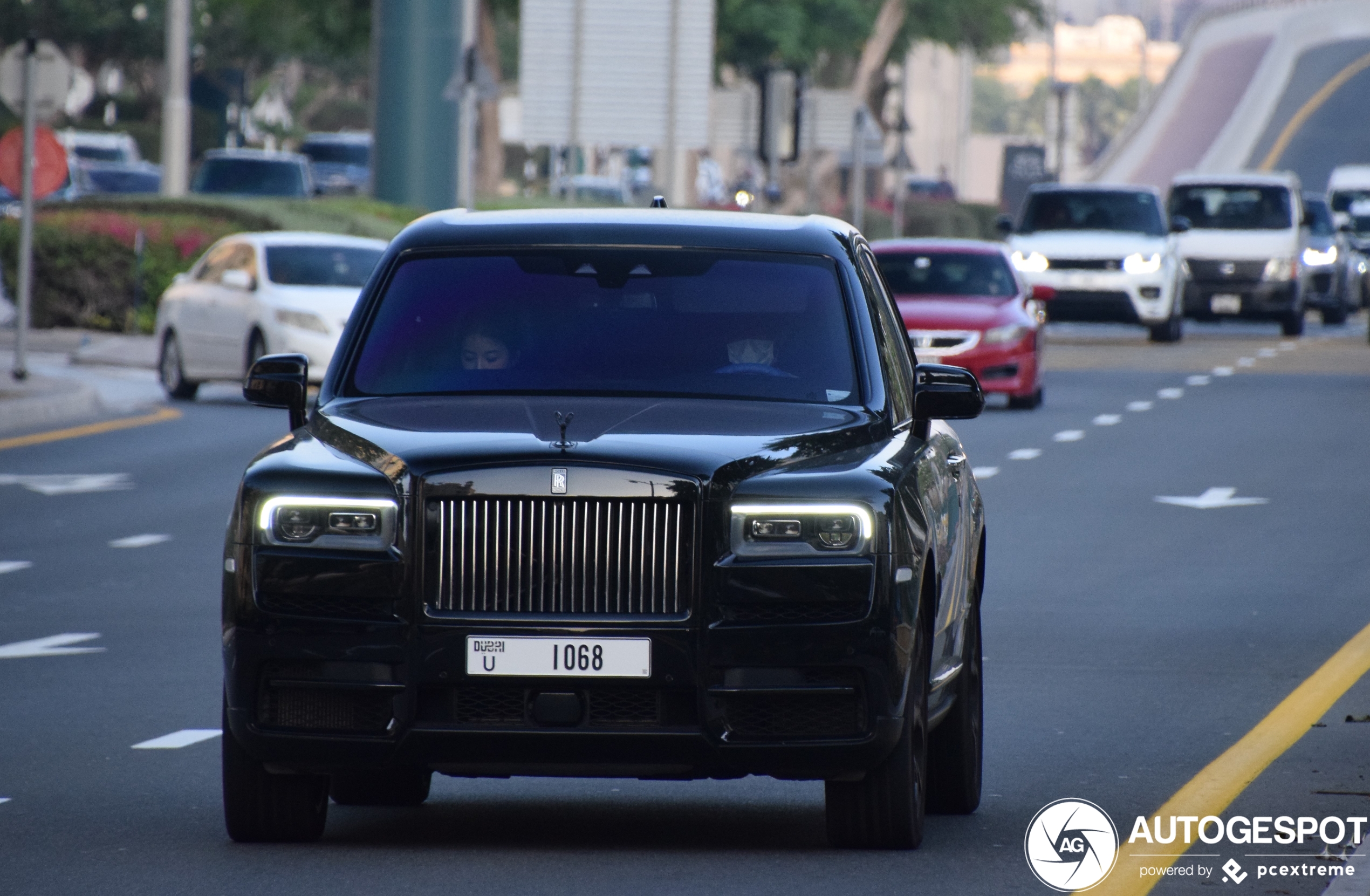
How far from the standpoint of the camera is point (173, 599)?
531 inches

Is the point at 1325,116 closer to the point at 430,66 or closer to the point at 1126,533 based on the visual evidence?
the point at 430,66

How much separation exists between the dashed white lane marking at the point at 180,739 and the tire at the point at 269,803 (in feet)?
5.82

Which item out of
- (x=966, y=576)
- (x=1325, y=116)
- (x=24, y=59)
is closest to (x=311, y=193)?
(x=24, y=59)

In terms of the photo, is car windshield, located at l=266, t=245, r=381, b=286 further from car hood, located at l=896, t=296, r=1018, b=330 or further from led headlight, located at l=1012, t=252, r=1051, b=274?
led headlight, located at l=1012, t=252, r=1051, b=274

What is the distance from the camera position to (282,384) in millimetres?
8156

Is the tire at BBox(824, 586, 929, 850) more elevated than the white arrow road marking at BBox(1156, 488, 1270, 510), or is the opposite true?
the tire at BBox(824, 586, 929, 850)

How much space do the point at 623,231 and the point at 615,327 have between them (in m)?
0.30

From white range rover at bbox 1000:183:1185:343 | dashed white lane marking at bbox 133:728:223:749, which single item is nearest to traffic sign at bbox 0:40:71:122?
white range rover at bbox 1000:183:1185:343

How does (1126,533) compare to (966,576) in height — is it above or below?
below

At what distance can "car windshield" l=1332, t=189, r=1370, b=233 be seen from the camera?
2194 inches

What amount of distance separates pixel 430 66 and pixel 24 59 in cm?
1291

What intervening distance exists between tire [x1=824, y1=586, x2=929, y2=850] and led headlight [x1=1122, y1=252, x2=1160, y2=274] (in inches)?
1160

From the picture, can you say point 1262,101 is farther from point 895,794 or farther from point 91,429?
point 895,794

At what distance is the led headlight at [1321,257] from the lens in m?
44.3
